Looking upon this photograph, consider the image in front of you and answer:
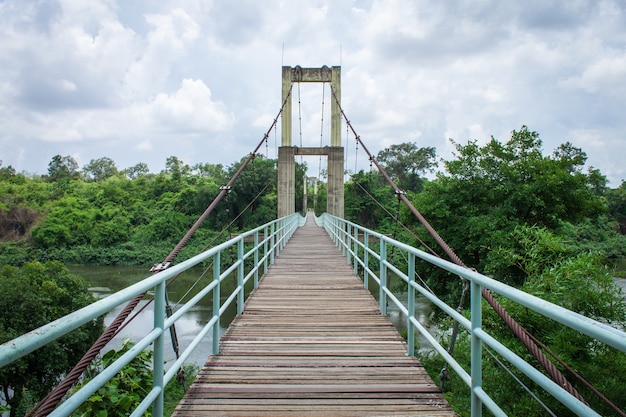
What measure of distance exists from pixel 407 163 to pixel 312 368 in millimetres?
61056

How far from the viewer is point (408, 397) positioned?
10.0 ft

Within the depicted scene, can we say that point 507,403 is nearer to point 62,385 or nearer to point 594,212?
point 62,385

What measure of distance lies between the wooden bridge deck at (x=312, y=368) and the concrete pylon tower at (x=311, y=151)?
553 inches

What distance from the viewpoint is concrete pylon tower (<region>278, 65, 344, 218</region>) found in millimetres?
20188

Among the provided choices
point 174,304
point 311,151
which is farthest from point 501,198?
point 174,304

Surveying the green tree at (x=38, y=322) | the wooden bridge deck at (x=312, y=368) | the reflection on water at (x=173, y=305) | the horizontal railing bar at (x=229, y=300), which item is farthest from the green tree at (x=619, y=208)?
A: the horizontal railing bar at (x=229, y=300)

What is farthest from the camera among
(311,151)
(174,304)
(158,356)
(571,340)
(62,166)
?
(62,166)

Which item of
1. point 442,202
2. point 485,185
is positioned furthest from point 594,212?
point 442,202

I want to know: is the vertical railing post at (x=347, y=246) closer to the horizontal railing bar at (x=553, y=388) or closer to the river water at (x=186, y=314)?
the river water at (x=186, y=314)

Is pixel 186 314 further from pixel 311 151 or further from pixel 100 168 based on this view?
pixel 100 168

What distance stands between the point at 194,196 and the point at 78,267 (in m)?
13.2

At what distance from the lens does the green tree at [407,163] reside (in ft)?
199

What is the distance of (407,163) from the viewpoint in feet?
206

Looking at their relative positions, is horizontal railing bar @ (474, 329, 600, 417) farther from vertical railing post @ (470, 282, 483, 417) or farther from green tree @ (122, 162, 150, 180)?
green tree @ (122, 162, 150, 180)
